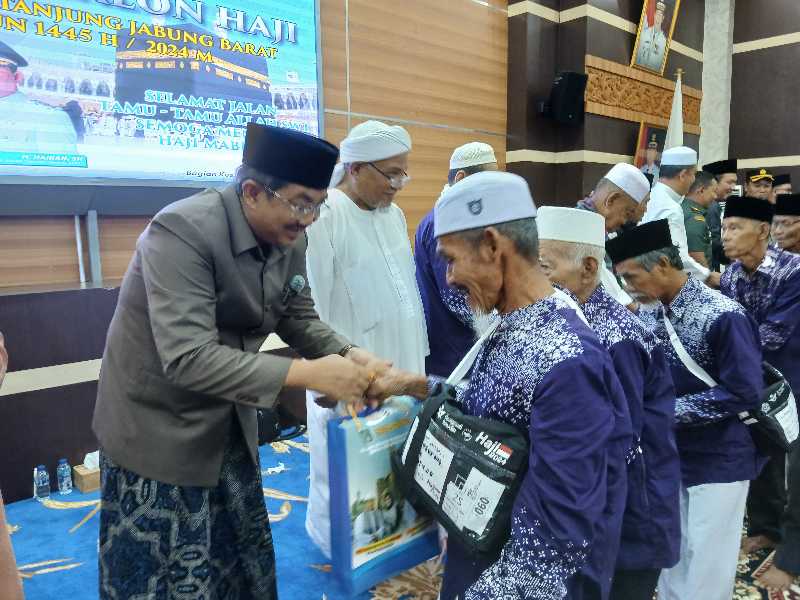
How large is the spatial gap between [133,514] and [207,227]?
679mm

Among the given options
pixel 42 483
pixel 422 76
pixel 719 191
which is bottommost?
pixel 42 483

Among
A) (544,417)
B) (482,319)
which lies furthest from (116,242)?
(544,417)

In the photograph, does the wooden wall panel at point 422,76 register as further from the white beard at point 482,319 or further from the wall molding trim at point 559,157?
the white beard at point 482,319

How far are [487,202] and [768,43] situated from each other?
356 inches

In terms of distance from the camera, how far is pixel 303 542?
254 centimetres

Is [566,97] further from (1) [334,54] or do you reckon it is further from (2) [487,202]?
(2) [487,202]

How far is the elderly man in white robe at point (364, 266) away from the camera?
217 cm

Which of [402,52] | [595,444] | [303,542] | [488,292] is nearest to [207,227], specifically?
[488,292]

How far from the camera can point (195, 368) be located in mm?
1199

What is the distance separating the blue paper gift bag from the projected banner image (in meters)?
2.61

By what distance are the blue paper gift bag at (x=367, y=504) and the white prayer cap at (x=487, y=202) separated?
0.46 metres

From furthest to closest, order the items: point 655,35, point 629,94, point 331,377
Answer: point 655,35 < point 629,94 < point 331,377

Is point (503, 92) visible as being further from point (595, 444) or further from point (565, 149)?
point (595, 444)

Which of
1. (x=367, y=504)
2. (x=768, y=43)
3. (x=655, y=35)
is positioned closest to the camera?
(x=367, y=504)
